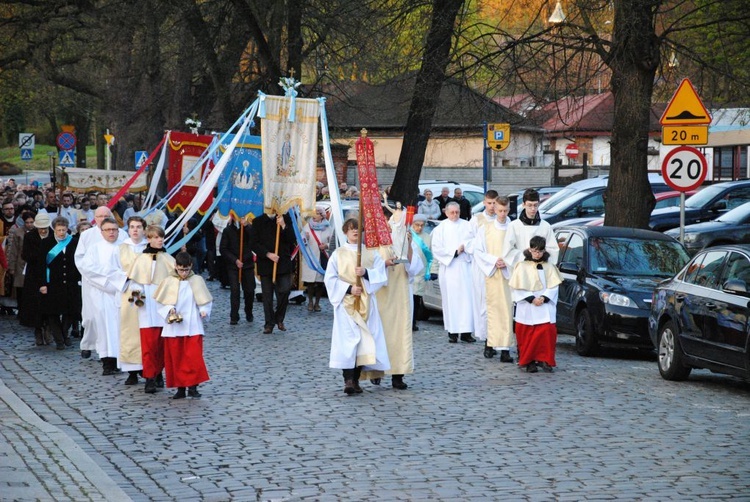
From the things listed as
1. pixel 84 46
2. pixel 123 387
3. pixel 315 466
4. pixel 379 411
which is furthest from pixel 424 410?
pixel 84 46

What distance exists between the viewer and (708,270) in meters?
13.2

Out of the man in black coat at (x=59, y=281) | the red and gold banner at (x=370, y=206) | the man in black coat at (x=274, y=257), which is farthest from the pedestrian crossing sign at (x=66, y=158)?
the red and gold banner at (x=370, y=206)

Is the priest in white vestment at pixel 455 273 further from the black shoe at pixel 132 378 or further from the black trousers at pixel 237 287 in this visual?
the black shoe at pixel 132 378

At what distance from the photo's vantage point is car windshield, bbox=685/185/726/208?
27703 millimetres

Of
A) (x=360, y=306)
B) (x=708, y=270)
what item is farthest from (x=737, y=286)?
(x=360, y=306)

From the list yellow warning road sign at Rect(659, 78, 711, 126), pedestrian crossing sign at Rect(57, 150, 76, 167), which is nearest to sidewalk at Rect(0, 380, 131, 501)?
yellow warning road sign at Rect(659, 78, 711, 126)

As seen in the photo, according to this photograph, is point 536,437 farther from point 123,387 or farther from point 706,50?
point 706,50

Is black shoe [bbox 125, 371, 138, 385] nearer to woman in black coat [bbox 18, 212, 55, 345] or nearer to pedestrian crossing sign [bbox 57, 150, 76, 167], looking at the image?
woman in black coat [bbox 18, 212, 55, 345]

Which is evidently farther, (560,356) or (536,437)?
(560,356)

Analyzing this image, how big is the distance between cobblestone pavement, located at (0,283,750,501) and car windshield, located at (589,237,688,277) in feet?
5.61

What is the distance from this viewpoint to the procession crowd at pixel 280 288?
40.0 ft

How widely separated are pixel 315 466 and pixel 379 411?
98.7 inches

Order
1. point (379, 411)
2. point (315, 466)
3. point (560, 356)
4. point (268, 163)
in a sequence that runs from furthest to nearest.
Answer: point (268, 163) → point (560, 356) → point (379, 411) → point (315, 466)

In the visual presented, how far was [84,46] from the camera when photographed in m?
42.3
